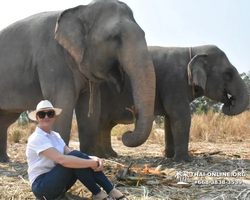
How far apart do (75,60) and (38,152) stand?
6.66 ft

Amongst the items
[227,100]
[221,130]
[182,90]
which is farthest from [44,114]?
[221,130]

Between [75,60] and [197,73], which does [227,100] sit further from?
[75,60]

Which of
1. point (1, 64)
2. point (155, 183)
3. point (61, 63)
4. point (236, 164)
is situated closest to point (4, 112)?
point (1, 64)

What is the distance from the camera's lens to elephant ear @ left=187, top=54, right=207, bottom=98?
5.98 m

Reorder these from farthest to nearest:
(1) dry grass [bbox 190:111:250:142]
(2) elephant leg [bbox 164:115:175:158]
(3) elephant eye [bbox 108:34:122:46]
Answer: (1) dry grass [bbox 190:111:250:142], (2) elephant leg [bbox 164:115:175:158], (3) elephant eye [bbox 108:34:122:46]

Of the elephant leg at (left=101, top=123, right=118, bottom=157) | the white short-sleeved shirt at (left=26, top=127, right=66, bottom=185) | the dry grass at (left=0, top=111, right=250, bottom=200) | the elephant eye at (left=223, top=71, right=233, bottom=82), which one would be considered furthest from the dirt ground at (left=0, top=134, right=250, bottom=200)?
the elephant leg at (left=101, top=123, right=118, bottom=157)

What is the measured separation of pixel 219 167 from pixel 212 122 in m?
6.18

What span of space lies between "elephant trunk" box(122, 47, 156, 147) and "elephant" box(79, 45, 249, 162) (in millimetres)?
1926

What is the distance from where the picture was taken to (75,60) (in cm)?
488

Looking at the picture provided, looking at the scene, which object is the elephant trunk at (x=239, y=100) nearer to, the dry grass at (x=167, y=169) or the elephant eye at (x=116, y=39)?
the dry grass at (x=167, y=169)

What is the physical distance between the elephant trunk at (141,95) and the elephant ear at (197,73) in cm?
189

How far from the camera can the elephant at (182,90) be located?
19.6 ft

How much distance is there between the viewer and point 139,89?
4184 millimetres

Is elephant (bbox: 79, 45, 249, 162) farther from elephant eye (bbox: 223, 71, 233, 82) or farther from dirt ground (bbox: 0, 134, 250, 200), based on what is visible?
dirt ground (bbox: 0, 134, 250, 200)
